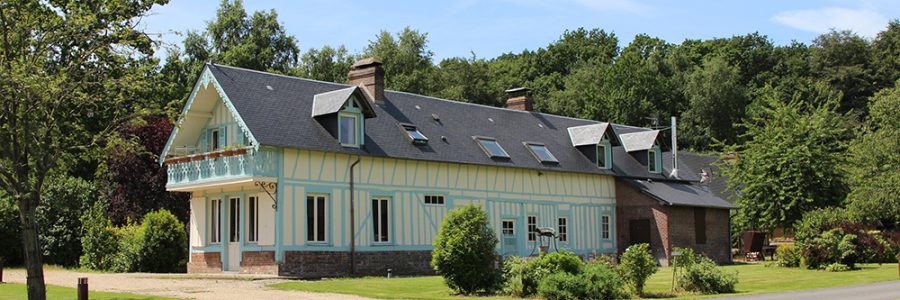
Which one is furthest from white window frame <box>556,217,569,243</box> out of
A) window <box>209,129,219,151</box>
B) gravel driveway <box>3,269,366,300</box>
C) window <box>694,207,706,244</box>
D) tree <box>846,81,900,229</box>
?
gravel driveway <box>3,269,366,300</box>

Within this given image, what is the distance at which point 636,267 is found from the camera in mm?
20266

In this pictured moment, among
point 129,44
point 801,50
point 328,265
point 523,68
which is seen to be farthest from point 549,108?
point 129,44

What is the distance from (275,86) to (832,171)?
20.8m

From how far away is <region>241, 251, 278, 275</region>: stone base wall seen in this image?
27.8 m

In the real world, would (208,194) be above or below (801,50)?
below

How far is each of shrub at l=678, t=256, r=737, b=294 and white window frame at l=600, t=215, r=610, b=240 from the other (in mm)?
16784

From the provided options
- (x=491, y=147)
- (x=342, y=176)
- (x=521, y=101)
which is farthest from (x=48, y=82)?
(x=521, y=101)

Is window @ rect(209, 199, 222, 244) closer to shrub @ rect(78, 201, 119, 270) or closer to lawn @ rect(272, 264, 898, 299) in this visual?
shrub @ rect(78, 201, 119, 270)

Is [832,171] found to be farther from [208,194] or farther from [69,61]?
[69,61]

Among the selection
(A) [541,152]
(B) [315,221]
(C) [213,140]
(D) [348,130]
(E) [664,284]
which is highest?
(D) [348,130]

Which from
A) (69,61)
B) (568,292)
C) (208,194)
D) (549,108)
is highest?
(549,108)

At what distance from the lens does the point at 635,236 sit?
38.0 m

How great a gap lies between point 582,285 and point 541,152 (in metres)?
18.2

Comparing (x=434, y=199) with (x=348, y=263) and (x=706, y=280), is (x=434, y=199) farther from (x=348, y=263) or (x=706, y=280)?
(x=706, y=280)
